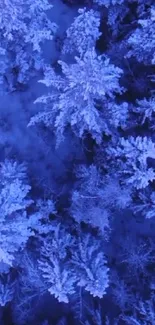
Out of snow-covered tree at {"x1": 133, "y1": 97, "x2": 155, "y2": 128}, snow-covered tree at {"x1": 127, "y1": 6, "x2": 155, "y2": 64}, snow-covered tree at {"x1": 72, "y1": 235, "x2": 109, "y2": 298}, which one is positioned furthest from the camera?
snow-covered tree at {"x1": 133, "y1": 97, "x2": 155, "y2": 128}

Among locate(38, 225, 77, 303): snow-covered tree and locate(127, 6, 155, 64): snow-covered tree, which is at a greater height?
locate(127, 6, 155, 64): snow-covered tree

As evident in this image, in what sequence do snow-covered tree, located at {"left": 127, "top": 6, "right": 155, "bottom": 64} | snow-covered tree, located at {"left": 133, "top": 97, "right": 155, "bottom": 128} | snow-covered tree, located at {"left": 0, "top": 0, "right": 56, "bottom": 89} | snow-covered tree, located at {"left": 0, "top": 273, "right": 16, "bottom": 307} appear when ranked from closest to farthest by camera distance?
1. snow-covered tree, located at {"left": 127, "top": 6, "right": 155, "bottom": 64}
2. snow-covered tree, located at {"left": 0, "top": 0, "right": 56, "bottom": 89}
3. snow-covered tree, located at {"left": 133, "top": 97, "right": 155, "bottom": 128}
4. snow-covered tree, located at {"left": 0, "top": 273, "right": 16, "bottom": 307}

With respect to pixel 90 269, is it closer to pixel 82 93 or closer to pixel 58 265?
pixel 58 265

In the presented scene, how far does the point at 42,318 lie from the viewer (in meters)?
5.42

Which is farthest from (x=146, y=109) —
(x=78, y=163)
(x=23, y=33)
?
(x=23, y=33)

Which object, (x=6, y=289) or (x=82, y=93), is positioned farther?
(x=6, y=289)

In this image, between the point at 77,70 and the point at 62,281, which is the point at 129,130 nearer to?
the point at 77,70

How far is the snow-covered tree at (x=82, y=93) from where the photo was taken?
3.78 metres

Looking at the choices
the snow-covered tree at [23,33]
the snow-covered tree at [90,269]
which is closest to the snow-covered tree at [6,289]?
the snow-covered tree at [90,269]

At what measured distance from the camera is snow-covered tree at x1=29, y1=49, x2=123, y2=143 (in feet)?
12.4

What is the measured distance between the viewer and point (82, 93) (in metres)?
3.89

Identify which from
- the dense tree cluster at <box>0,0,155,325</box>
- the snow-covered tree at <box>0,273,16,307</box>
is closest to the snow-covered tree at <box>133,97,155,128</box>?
the dense tree cluster at <box>0,0,155,325</box>

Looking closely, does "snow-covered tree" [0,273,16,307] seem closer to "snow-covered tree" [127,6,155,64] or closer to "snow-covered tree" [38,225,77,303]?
"snow-covered tree" [38,225,77,303]

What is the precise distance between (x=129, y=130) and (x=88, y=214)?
1.22m
